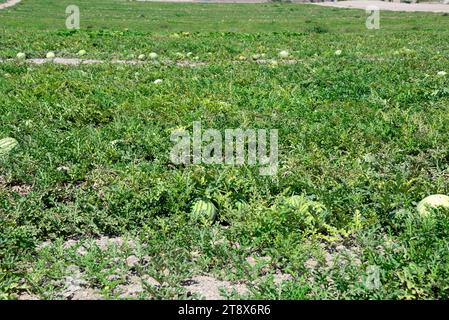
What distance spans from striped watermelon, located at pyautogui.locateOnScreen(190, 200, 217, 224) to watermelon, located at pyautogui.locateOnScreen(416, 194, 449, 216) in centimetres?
181

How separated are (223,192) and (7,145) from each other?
2.85 metres

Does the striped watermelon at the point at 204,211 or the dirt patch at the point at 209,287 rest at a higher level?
the striped watermelon at the point at 204,211

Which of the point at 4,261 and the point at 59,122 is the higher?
the point at 59,122

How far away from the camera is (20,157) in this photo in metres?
5.79

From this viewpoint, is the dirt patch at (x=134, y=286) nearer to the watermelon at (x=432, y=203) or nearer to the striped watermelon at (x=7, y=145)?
the watermelon at (x=432, y=203)

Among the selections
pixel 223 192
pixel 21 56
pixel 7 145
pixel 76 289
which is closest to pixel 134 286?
pixel 76 289

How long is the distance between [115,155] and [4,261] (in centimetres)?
222

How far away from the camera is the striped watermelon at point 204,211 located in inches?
178

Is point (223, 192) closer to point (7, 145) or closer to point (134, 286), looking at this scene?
point (134, 286)

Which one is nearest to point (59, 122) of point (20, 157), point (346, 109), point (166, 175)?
point (20, 157)

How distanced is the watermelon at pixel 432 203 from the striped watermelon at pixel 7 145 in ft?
14.8

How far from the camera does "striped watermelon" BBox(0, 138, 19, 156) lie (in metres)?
5.97

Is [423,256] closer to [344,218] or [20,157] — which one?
[344,218]

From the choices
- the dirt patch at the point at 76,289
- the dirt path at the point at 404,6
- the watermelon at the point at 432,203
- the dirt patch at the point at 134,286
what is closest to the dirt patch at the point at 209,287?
the dirt patch at the point at 134,286
